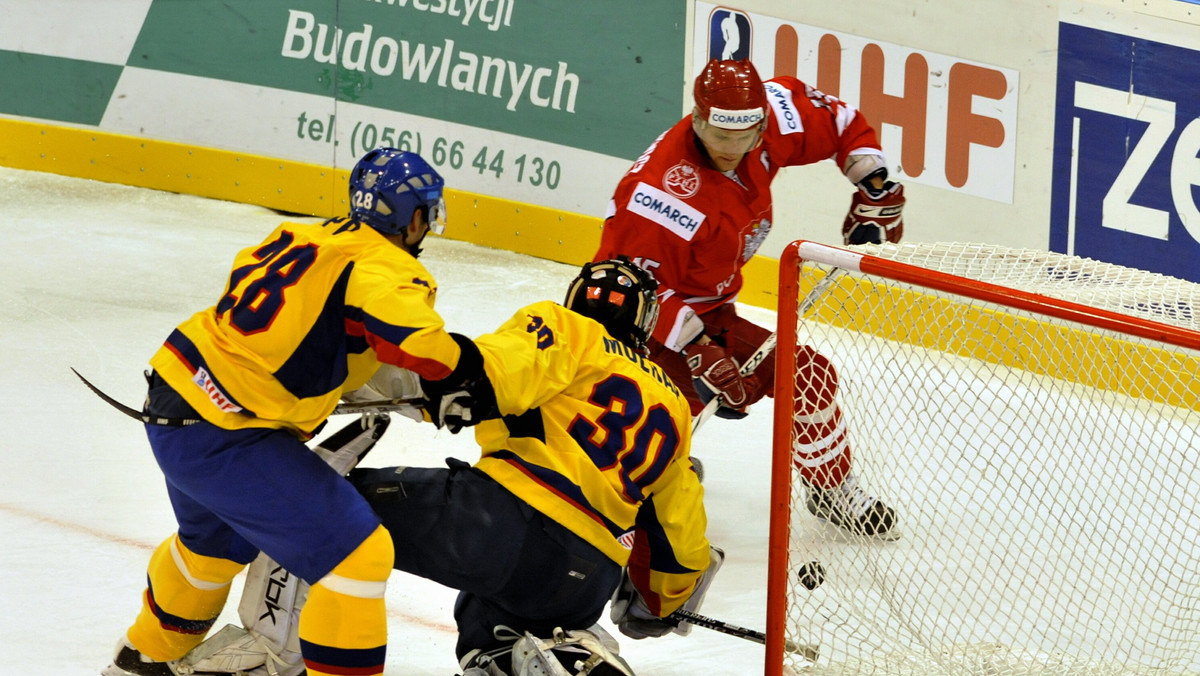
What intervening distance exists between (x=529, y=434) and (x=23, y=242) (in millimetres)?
4426

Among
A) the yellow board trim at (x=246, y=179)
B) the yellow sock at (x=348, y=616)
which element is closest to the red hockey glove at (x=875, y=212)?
the yellow sock at (x=348, y=616)

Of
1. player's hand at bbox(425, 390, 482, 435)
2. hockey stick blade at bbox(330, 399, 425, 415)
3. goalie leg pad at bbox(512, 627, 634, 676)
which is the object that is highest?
player's hand at bbox(425, 390, 482, 435)

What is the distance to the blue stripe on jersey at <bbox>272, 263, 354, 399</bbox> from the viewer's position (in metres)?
2.70

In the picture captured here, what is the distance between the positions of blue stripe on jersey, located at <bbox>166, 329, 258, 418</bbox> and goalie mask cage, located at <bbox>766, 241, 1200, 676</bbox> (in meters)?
1.08

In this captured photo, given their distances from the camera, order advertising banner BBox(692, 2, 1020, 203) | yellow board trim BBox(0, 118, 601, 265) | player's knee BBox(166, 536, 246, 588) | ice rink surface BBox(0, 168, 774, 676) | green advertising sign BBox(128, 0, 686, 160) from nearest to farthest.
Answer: player's knee BBox(166, 536, 246, 588), ice rink surface BBox(0, 168, 774, 676), advertising banner BBox(692, 2, 1020, 203), green advertising sign BBox(128, 0, 686, 160), yellow board trim BBox(0, 118, 601, 265)

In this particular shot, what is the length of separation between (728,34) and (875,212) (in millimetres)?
2092

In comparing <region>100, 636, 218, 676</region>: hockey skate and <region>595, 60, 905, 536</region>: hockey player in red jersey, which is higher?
<region>595, 60, 905, 536</region>: hockey player in red jersey

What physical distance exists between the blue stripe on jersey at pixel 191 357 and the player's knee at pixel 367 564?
33cm

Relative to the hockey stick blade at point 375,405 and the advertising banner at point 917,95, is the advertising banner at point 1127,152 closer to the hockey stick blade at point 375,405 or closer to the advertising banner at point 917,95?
the advertising banner at point 917,95

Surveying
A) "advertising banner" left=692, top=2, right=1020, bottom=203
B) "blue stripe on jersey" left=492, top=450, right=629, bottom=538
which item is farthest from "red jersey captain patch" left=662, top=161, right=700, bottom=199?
"advertising banner" left=692, top=2, right=1020, bottom=203

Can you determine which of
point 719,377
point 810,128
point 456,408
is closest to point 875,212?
point 810,128

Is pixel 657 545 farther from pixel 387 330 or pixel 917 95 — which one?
pixel 917 95

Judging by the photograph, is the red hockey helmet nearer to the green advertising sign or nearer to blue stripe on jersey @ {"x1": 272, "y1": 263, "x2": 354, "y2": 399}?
blue stripe on jersey @ {"x1": 272, "y1": 263, "x2": 354, "y2": 399}

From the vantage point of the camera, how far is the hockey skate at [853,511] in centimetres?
349
